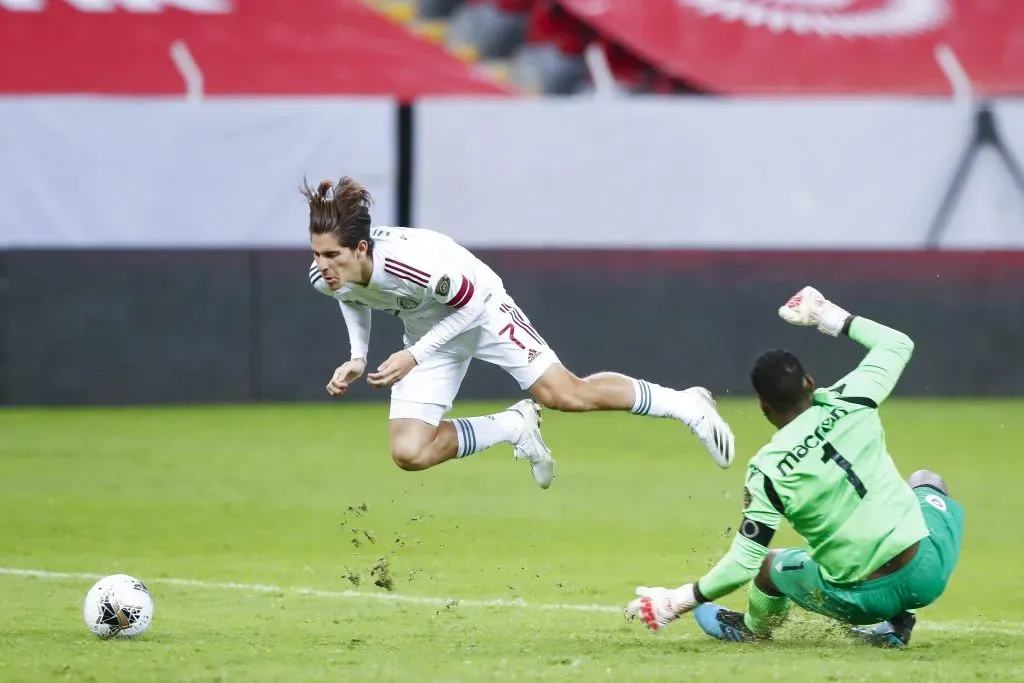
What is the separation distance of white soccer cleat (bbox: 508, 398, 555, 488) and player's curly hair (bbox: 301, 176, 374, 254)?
168cm

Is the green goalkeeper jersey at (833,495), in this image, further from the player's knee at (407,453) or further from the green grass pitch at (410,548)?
the player's knee at (407,453)

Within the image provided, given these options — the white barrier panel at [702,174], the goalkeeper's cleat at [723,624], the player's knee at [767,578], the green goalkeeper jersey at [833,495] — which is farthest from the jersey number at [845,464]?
the white barrier panel at [702,174]

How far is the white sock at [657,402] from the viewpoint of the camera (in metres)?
9.67

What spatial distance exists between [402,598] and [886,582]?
3152 mm

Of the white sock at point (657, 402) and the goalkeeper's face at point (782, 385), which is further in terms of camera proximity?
the white sock at point (657, 402)

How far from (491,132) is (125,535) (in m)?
9.44

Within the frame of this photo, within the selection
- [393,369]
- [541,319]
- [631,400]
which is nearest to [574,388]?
[631,400]

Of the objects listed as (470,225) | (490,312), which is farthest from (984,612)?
(470,225)

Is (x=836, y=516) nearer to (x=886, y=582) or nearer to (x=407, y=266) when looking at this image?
(x=886, y=582)

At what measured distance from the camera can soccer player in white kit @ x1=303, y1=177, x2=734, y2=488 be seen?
352 inches

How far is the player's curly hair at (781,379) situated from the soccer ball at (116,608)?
2.99m

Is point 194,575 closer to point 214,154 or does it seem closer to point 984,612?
point 984,612

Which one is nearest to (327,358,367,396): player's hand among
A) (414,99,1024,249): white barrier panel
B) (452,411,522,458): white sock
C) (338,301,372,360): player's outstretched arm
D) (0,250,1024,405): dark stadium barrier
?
(338,301,372,360): player's outstretched arm

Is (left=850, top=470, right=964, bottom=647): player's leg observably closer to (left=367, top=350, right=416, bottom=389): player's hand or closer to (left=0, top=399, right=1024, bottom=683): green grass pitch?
(left=0, top=399, right=1024, bottom=683): green grass pitch
